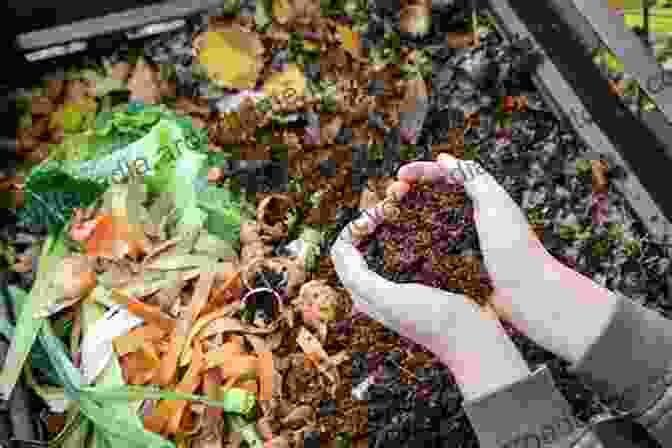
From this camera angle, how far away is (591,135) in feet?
10.1

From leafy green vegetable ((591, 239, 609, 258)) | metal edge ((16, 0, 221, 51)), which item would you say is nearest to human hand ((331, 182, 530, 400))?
leafy green vegetable ((591, 239, 609, 258))

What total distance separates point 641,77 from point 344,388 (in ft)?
5.34

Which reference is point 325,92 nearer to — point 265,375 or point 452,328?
point 265,375

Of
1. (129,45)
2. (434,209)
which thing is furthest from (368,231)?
(129,45)

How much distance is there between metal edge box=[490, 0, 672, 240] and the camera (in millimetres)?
2904

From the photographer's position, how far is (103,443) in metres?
2.73

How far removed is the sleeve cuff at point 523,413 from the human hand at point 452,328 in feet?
0.11

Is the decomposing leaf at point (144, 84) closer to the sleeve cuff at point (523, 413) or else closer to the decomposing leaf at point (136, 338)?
the decomposing leaf at point (136, 338)

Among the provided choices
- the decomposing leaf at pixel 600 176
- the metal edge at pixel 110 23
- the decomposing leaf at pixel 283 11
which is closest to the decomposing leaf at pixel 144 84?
the metal edge at pixel 110 23

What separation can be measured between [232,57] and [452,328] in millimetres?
2155

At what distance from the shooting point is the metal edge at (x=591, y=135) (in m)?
Answer: 2.90

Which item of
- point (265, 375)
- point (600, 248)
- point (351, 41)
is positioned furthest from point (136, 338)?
point (600, 248)

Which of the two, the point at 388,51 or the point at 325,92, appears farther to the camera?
the point at 388,51

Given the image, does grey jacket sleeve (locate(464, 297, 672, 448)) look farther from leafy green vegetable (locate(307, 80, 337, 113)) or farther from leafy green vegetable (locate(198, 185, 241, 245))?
leafy green vegetable (locate(307, 80, 337, 113))
